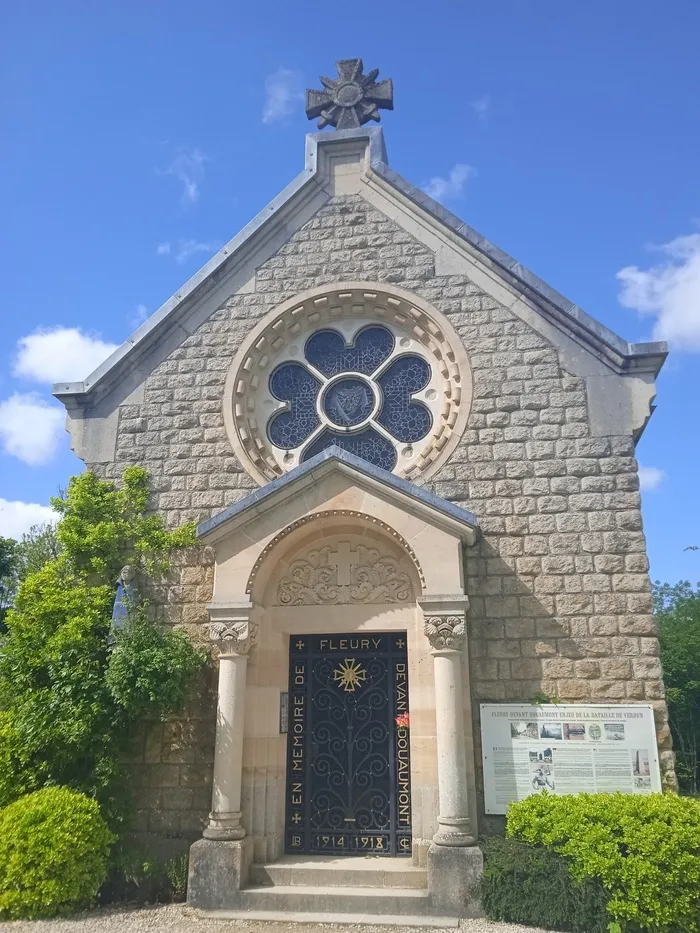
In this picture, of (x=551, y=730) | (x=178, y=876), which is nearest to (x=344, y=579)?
(x=551, y=730)

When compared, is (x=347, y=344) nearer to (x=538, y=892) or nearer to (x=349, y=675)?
(x=349, y=675)

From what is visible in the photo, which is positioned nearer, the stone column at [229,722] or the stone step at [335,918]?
the stone step at [335,918]

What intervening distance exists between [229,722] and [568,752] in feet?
12.8

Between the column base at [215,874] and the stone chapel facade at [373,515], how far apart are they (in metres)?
0.02

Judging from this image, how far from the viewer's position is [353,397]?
35.4 ft

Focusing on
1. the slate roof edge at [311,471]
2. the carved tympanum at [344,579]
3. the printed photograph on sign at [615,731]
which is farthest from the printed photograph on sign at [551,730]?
the slate roof edge at [311,471]

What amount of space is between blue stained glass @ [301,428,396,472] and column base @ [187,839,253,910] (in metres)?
4.98

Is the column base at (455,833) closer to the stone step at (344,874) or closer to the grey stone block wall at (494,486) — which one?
the stone step at (344,874)

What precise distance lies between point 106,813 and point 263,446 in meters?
5.07

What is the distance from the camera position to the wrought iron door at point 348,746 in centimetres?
854

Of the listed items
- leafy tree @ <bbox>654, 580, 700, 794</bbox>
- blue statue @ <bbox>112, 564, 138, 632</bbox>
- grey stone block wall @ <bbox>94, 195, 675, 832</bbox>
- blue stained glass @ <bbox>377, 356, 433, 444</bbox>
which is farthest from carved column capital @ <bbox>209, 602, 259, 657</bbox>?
leafy tree @ <bbox>654, 580, 700, 794</bbox>

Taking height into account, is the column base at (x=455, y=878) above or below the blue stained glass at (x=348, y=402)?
below

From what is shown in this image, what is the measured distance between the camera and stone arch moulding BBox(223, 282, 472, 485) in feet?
33.0

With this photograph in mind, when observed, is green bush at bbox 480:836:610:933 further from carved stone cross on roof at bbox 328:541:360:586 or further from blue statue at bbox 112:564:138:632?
blue statue at bbox 112:564:138:632
